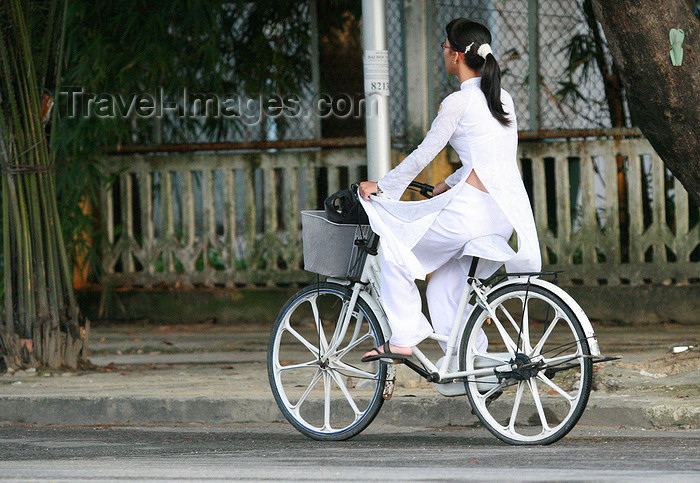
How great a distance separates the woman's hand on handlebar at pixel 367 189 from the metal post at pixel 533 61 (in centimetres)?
478

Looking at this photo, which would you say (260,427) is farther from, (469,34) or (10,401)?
(469,34)

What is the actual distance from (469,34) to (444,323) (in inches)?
53.5

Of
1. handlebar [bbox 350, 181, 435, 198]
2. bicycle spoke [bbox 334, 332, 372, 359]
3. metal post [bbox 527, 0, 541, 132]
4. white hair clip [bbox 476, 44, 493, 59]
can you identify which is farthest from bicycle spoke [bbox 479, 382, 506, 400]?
metal post [bbox 527, 0, 541, 132]

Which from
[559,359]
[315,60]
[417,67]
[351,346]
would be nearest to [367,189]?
[351,346]

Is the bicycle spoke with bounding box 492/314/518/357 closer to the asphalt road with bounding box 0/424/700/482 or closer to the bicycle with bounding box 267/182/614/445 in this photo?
the bicycle with bounding box 267/182/614/445

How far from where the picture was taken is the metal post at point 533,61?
9.99 meters

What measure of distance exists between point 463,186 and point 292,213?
5.14 metres

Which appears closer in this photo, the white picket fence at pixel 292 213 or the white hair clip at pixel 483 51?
the white hair clip at pixel 483 51

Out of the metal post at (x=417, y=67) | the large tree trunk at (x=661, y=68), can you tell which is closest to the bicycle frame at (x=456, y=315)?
the large tree trunk at (x=661, y=68)

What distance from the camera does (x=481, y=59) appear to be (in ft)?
17.8

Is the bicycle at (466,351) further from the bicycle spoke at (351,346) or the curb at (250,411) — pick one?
the curb at (250,411)

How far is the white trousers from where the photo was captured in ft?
17.6

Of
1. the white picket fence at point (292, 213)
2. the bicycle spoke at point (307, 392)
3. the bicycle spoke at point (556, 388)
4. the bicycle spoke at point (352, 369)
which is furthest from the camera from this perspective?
the white picket fence at point (292, 213)

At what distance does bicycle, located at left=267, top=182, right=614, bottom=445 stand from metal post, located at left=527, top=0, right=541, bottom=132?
13.7 ft
